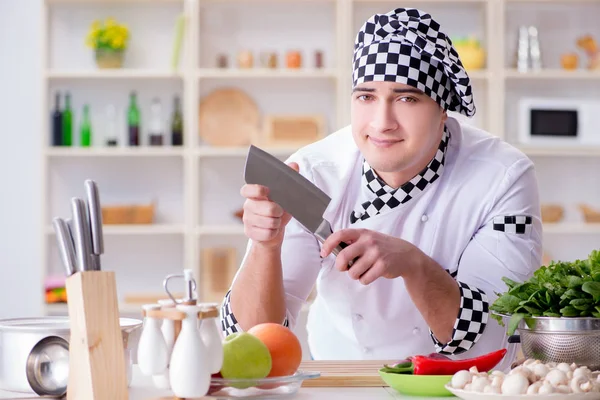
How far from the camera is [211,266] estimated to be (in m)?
4.65

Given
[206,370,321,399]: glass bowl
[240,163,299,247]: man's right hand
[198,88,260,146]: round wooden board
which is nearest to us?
[206,370,321,399]: glass bowl

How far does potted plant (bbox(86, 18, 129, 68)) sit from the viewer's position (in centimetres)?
455

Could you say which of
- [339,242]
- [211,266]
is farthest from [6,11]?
[339,242]

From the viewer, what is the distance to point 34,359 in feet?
4.22

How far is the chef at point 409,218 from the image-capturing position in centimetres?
180

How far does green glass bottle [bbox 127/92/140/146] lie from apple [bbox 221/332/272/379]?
3473 millimetres

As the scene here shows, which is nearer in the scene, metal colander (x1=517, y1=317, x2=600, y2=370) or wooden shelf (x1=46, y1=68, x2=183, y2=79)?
metal colander (x1=517, y1=317, x2=600, y2=370)

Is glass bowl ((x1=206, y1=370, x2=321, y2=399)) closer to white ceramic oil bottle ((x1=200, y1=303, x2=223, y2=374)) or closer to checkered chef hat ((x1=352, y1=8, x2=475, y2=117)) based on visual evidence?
white ceramic oil bottle ((x1=200, y1=303, x2=223, y2=374))

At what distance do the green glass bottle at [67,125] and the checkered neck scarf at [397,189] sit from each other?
2.94 m

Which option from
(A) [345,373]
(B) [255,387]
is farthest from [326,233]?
(B) [255,387]

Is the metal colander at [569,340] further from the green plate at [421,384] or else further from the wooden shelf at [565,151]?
the wooden shelf at [565,151]

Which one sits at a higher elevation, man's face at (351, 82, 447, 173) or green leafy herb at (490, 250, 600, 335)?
man's face at (351, 82, 447, 173)

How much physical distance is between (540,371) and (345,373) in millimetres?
395

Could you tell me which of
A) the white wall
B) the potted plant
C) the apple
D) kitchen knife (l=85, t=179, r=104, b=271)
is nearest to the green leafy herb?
the apple
